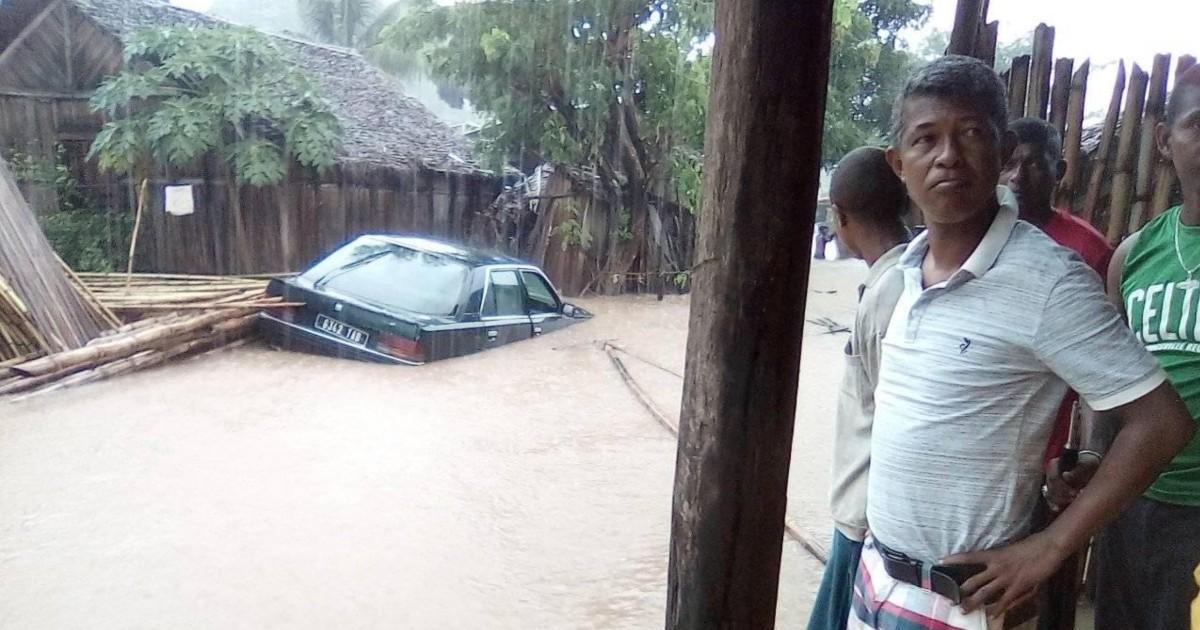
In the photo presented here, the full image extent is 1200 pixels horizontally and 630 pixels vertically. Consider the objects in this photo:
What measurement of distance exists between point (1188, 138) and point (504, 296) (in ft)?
16.4

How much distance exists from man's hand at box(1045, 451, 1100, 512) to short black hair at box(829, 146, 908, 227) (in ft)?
1.74

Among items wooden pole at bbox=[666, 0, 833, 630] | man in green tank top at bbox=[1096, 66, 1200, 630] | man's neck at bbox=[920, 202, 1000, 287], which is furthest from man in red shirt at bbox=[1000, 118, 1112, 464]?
wooden pole at bbox=[666, 0, 833, 630]

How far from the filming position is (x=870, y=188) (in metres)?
1.47

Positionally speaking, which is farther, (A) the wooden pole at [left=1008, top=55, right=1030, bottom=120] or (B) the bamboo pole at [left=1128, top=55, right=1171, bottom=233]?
(A) the wooden pole at [left=1008, top=55, right=1030, bottom=120]

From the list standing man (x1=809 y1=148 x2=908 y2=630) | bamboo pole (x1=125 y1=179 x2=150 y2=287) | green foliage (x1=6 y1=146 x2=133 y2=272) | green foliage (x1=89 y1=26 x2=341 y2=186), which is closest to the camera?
standing man (x1=809 y1=148 x2=908 y2=630)

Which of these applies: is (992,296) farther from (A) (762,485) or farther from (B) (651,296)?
(B) (651,296)

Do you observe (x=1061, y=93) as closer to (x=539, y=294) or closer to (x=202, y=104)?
(x=539, y=294)

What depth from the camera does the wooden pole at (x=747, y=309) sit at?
930mm

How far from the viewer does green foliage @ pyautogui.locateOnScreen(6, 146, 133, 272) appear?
5.92 meters

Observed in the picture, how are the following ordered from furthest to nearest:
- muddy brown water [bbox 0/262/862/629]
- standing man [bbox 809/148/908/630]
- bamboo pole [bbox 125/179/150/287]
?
bamboo pole [bbox 125/179/150/287], muddy brown water [bbox 0/262/862/629], standing man [bbox 809/148/908/630]

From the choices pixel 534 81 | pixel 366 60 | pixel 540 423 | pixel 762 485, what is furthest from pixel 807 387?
pixel 366 60

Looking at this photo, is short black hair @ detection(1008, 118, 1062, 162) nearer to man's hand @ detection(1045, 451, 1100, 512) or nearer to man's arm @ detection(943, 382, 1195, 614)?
man's hand @ detection(1045, 451, 1100, 512)

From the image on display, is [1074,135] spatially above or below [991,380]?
above

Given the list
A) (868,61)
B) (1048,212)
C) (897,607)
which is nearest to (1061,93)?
(1048,212)
